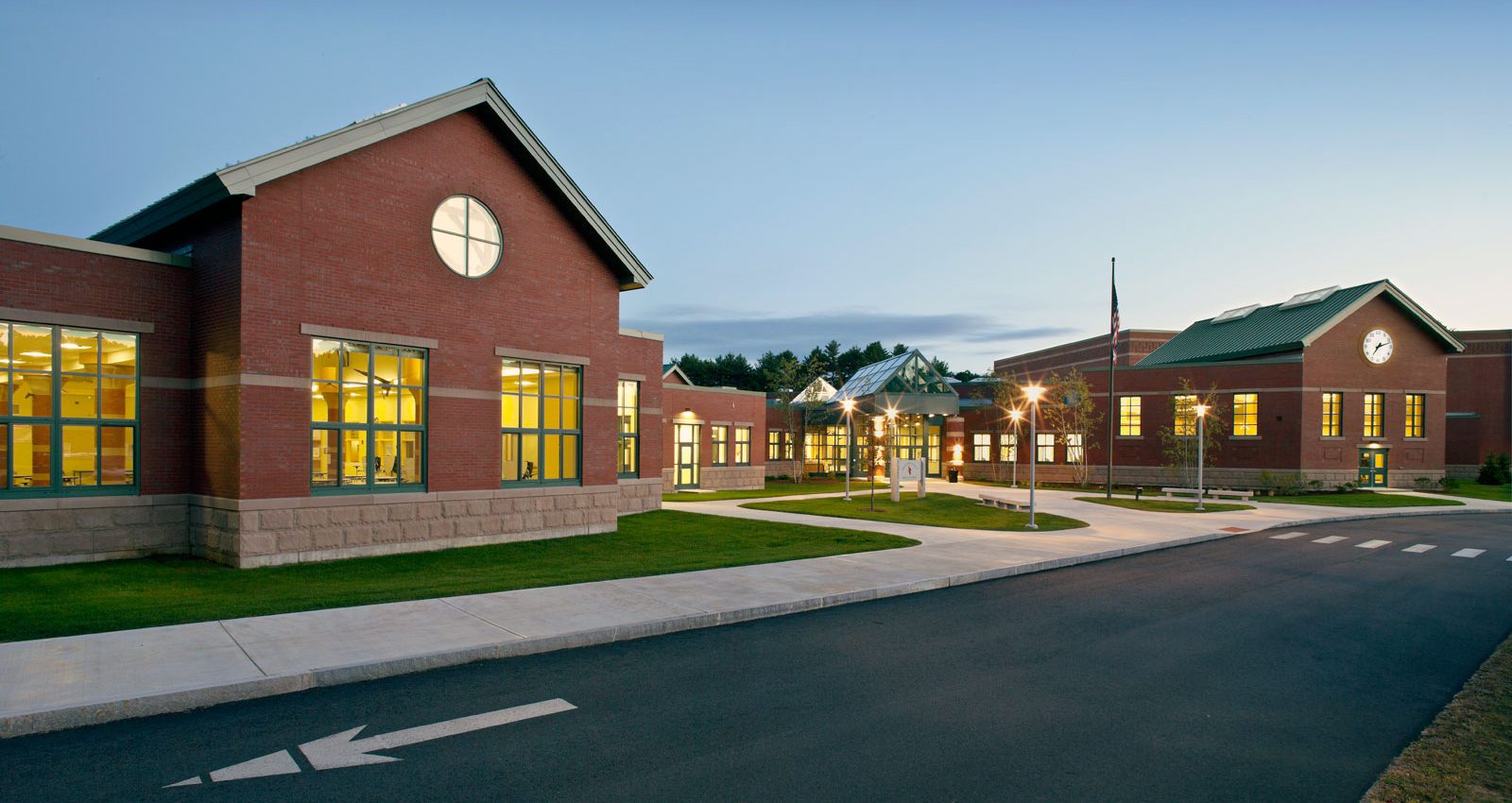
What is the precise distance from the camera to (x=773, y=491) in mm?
36500

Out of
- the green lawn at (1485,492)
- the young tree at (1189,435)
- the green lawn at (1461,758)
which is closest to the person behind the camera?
the green lawn at (1461,758)

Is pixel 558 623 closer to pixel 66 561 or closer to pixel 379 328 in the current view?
pixel 379 328

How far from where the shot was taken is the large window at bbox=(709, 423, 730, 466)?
123 feet

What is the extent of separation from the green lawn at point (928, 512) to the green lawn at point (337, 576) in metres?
5.32

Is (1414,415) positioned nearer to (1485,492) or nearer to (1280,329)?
(1485,492)

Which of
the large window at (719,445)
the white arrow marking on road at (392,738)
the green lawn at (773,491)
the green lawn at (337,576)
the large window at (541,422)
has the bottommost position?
the green lawn at (773,491)

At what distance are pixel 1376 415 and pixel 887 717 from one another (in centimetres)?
4503

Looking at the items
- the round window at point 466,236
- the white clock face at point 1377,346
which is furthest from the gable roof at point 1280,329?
the round window at point 466,236

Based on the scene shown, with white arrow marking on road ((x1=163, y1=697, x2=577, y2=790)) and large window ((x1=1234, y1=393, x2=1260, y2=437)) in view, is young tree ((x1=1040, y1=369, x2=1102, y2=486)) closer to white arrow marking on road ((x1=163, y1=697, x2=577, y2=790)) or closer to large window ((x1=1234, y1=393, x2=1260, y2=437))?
large window ((x1=1234, y1=393, x2=1260, y2=437))

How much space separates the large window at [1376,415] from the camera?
40062 millimetres

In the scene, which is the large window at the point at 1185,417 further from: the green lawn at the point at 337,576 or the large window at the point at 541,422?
the large window at the point at 541,422

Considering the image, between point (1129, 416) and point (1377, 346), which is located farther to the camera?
point (1129, 416)

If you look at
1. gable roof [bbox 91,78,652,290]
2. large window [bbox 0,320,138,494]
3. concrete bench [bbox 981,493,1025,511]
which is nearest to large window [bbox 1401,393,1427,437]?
concrete bench [bbox 981,493,1025,511]

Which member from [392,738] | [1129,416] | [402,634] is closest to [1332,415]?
[1129,416]
